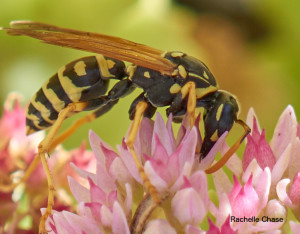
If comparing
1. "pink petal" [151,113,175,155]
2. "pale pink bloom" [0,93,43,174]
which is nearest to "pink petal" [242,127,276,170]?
"pink petal" [151,113,175,155]

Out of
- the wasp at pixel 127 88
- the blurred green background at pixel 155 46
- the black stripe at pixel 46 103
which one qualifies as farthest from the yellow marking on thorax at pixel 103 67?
the blurred green background at pixel 155 46

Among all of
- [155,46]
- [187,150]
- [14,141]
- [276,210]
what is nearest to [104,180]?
[187,150]

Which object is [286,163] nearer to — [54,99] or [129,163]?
[129,163]

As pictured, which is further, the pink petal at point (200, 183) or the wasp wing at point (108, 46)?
the wasp wing at point (108, 46)

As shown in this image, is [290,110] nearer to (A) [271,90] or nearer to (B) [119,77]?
(B) [119,77]

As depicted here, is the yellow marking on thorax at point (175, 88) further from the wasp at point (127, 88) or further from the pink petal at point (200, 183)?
the pink petal at point (200, 183)

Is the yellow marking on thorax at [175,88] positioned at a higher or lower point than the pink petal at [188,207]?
higher
